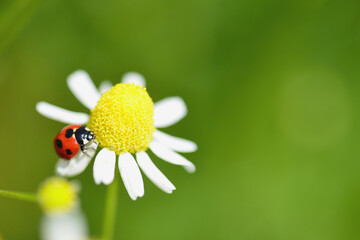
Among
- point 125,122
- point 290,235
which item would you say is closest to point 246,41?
point 290,235

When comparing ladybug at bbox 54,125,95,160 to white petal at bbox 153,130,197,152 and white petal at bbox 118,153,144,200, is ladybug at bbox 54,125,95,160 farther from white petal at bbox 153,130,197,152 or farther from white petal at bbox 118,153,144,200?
white petal at bbox 153,130,197,152

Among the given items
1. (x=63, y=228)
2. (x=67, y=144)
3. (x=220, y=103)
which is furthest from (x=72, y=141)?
(x=220, y=103)

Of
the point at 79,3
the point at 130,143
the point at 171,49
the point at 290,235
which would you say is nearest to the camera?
the point at 130,143

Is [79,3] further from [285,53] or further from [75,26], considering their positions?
[285,53]

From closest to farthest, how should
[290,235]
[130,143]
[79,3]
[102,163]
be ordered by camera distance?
[102,163], [130,143], [290,235], [79,3]

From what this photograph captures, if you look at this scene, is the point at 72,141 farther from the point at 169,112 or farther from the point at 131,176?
the point at 169,112

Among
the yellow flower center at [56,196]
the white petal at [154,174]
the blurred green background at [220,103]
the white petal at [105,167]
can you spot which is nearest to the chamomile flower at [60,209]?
the yellow flower center at [56,196]

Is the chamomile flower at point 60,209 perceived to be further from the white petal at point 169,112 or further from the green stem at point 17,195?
the white petal at point 169,112
